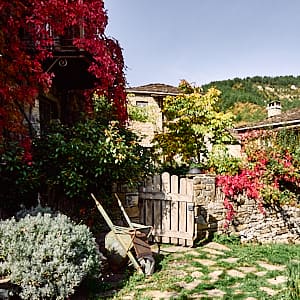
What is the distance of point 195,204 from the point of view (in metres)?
7.22

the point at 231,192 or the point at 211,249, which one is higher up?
the point at 231,192

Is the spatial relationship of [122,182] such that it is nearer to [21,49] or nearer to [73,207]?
[73,207]

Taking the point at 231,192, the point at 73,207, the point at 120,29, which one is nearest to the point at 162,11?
the point at 120,29

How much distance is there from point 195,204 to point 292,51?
11.6m

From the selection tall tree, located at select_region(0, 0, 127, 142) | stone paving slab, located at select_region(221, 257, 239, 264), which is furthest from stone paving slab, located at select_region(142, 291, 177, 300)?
tall tree, located at select_region(0, 0, 127, 142)

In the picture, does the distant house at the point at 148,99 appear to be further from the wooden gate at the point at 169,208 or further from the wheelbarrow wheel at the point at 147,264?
the wheelbarrow wheel at the point at 147,264

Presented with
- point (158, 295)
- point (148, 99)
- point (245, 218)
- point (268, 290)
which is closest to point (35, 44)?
point (158, 295)

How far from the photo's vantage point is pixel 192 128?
414 inches

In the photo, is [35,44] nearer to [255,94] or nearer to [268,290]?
[268,290]

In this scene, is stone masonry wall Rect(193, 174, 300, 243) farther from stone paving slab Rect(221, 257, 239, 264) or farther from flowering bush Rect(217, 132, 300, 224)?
stone paving slab Rect(221, 257, 239, 264)

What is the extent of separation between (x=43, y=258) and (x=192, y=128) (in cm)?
711

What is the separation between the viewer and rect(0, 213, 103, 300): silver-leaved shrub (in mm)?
3967

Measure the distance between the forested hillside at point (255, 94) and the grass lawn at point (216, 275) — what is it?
17.8 m

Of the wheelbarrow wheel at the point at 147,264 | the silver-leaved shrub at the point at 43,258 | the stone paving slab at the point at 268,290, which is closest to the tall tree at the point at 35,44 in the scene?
the silver-leaved shrub at the point at 43,258
